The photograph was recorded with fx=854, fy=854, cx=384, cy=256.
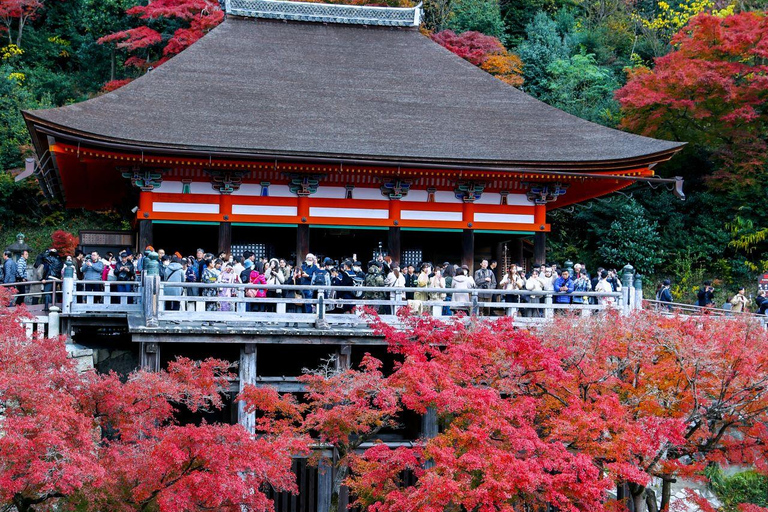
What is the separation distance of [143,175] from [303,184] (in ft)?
11.5

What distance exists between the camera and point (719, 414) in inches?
506

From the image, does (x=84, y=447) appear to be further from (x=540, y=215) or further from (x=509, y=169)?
(x=540, y=215)

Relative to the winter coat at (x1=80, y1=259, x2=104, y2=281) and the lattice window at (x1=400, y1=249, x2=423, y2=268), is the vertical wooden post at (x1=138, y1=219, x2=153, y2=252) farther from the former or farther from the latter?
the lattice window at (x1=400, y1=249, x2=423, y2=268)

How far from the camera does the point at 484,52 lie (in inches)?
1256

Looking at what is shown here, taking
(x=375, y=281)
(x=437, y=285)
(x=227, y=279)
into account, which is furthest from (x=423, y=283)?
(x=227, y=279)

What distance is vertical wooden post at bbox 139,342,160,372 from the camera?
565 inches

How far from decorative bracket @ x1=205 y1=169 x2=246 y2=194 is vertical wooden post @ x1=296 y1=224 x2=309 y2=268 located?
1736mm

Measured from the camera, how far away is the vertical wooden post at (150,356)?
1435 centimetres

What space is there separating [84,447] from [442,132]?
12.1 m

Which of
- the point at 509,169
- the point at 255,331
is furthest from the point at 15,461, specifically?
the point at 509,169

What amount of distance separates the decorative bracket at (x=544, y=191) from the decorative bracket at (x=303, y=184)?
494 cm

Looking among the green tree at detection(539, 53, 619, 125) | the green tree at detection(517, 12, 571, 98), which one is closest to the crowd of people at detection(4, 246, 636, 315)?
the green tree at detection(539, 53, 619, 125)

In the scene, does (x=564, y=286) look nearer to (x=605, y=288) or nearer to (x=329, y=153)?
(x=605, y=288)

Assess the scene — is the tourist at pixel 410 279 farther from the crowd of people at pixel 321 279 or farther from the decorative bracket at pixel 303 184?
the decorative bracket at pixel 303 184
